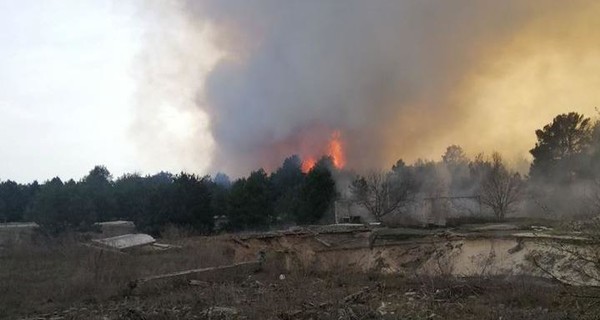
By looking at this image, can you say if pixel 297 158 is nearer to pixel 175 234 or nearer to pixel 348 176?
pixel 348 176

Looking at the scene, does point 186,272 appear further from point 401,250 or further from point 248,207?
point 248,207

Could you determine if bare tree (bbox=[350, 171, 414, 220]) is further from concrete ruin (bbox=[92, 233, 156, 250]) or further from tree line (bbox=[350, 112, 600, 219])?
concrete ruin (bbox=[92, 233, 156, 250])

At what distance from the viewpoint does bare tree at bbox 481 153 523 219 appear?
146ft

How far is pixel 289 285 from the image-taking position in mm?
15969

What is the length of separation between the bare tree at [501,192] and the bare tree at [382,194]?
21.9ft

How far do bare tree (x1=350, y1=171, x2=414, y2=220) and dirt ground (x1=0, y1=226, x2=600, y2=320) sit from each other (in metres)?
22.3

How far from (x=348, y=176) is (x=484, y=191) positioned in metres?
13.9

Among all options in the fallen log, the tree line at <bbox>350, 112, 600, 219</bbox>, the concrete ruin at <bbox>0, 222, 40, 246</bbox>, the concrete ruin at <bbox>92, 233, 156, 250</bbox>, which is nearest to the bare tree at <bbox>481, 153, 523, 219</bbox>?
the tree line at <bbox>350, 112, 600, 219</bbox>

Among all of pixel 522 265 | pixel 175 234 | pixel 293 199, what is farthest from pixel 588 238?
pixel 293 199

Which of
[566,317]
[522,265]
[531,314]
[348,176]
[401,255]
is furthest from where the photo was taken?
[348,176]

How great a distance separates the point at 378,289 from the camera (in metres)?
15.0

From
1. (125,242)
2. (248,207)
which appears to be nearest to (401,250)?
(125,242)

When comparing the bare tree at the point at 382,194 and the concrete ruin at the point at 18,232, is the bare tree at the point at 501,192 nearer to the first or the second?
the bare tree at the point at 382,194

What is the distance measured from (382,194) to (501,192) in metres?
9.90
